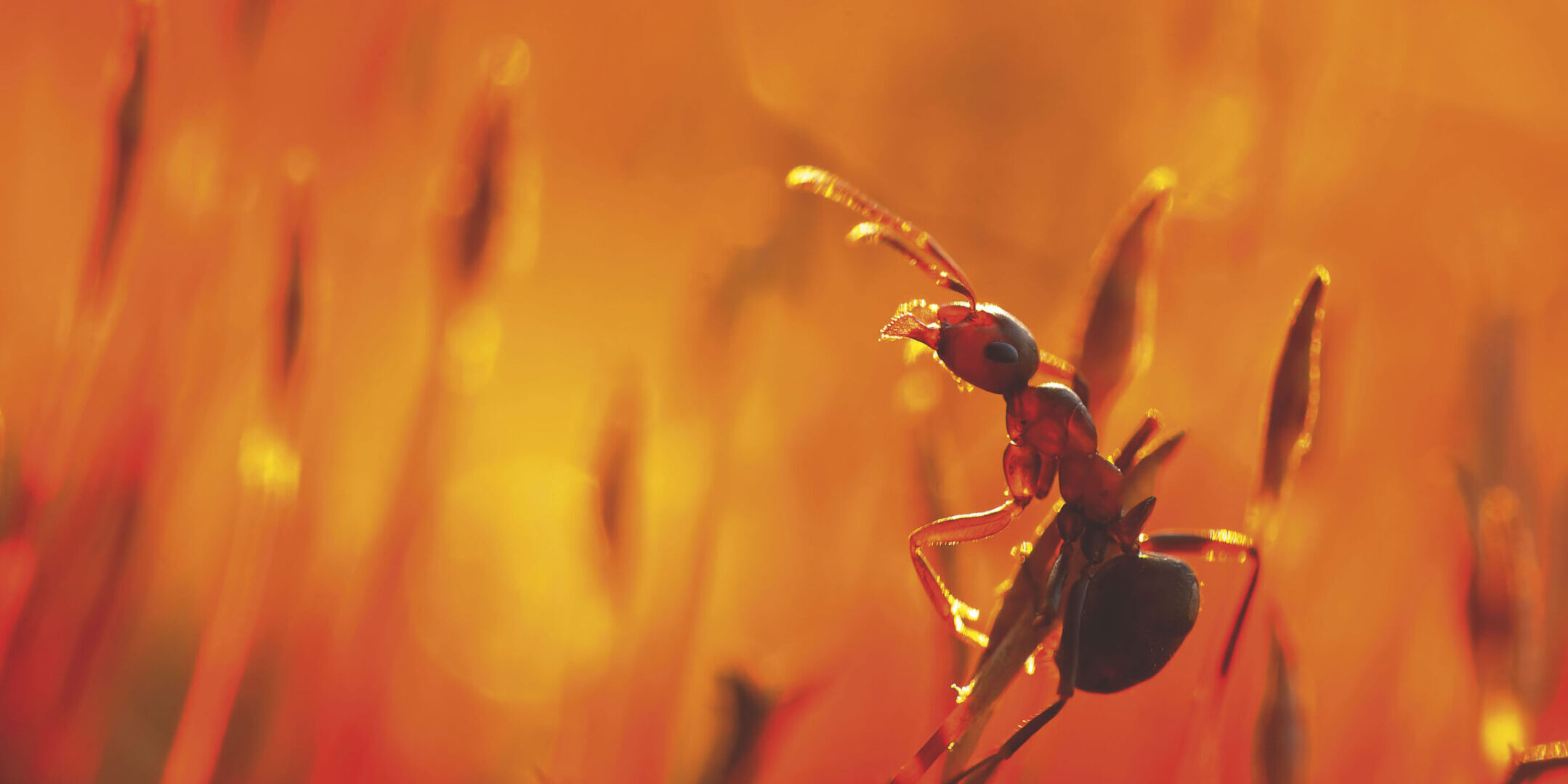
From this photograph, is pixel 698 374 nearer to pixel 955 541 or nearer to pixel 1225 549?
pixel 955 541

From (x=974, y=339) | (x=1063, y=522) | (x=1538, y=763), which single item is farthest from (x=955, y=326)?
(x=1538, y=763)

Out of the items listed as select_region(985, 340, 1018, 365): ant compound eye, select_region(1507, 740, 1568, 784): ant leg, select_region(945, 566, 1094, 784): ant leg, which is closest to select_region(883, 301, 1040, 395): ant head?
select_region(985, 340, 1018, 365): ant compound eye

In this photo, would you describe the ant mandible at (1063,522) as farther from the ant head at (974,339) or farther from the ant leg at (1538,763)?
the ant leg at (1538,763)

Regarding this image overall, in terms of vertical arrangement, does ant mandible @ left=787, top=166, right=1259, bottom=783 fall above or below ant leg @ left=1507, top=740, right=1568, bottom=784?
above

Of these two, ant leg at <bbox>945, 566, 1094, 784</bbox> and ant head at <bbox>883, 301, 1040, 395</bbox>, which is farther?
ant head at <bbox>883, 301, 1040, 395</bbox>

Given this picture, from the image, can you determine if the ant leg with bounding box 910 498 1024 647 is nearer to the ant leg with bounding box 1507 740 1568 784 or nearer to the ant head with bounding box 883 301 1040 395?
the ant head with bounding box 883 301 1040 395
